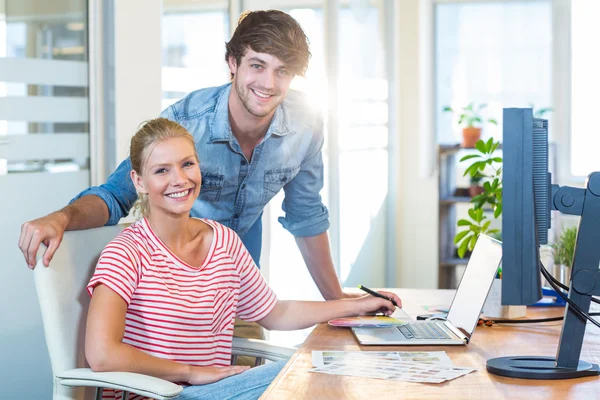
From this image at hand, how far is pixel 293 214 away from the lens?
2.43 m

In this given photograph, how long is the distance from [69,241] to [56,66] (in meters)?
0.91

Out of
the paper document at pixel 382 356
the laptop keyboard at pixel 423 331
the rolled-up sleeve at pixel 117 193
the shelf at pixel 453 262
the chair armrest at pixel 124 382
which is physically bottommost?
the shelf at pixel 453 262

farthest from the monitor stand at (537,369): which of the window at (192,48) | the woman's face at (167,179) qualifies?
the window at (192,48)

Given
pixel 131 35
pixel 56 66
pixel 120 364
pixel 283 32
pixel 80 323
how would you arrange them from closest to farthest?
pixel 120 364 < pixel 80 323 < pixel 283 32 < pixel 56 66 < pixel 131 35

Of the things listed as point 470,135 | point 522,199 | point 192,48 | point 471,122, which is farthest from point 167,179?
point 471,122

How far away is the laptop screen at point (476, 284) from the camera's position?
1.72 metres

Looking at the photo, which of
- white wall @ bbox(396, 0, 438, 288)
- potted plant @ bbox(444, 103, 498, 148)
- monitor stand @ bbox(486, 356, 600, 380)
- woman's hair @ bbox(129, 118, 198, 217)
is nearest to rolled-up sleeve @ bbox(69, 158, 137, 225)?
woman's hair @ bbox(129, 118, 198, 217)

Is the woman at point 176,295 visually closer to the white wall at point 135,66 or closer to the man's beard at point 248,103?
the man's beard at point 248,103

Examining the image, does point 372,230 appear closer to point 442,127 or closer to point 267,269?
point 442,127

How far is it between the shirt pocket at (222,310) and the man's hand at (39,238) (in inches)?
15.5

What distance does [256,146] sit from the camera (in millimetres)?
2180

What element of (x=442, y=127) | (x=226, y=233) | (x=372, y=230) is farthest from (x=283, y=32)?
(x=442, y=127)

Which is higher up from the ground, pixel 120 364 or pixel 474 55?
pixel 474 55

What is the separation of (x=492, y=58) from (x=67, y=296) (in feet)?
14.6
